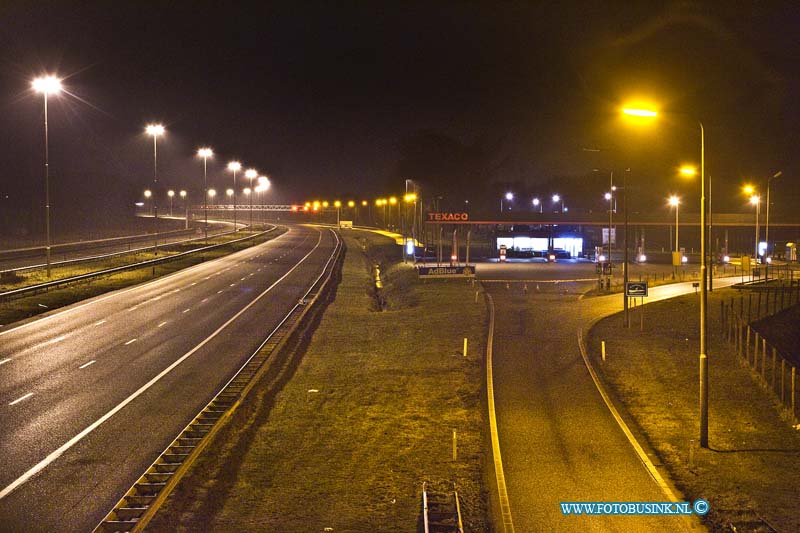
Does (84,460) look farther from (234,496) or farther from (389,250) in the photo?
(389,250)

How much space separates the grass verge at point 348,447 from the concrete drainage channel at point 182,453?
10.1 inches

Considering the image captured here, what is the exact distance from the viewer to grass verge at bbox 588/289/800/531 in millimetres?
15305

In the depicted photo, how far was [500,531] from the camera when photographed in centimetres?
1360

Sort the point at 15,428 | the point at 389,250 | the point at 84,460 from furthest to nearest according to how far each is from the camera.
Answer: the point at 389,250, the point at 15,428, the point at 84,460

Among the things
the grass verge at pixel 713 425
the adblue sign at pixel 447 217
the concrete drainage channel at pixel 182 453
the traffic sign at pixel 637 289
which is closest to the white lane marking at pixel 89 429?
the concrete drainage channel at pixel 182 453

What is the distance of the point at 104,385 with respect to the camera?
2411 cm

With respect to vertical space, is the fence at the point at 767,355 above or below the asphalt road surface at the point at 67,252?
below

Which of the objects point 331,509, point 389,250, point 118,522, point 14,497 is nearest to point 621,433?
point 331,509

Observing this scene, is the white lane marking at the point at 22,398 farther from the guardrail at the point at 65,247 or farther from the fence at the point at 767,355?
the guardrail at the point at 65,247

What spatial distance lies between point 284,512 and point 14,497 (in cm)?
474

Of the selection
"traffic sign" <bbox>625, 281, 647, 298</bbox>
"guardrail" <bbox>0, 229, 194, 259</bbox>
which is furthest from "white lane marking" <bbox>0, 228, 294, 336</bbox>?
"traffic sign" <bbox>625, 281, 647, 298</bbox>

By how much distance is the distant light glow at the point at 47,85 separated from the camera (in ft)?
162

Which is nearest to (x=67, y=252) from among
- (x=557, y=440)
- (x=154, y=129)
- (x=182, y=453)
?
(x=154, y=129)

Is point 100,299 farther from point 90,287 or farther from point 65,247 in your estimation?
point 65,247
